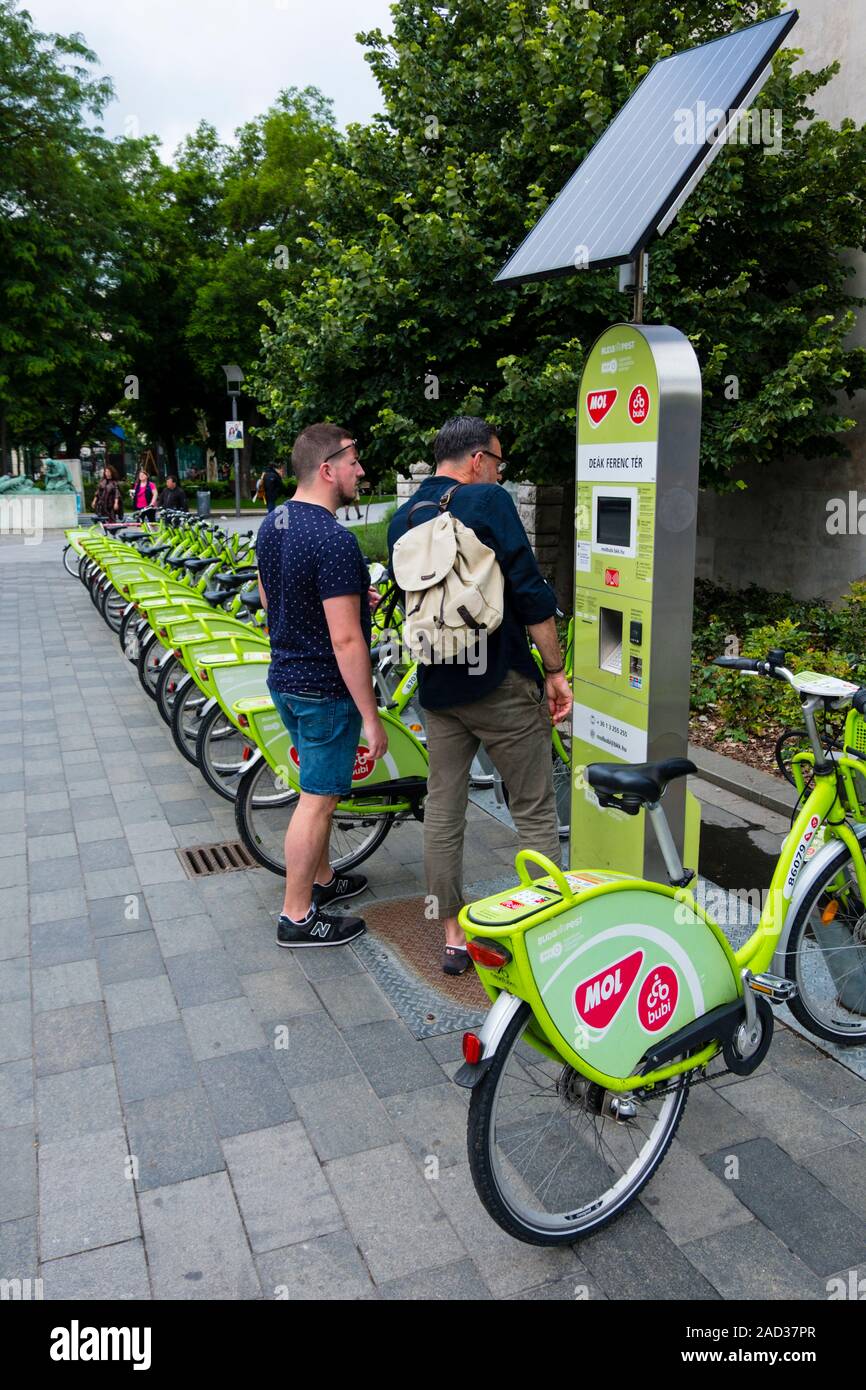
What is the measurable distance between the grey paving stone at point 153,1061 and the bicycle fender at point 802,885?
68.3 inches

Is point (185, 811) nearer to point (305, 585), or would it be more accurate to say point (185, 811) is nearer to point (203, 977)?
point (203, 977)

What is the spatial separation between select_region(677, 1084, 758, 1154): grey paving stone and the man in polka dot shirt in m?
1.51

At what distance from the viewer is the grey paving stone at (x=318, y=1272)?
2.37 meters

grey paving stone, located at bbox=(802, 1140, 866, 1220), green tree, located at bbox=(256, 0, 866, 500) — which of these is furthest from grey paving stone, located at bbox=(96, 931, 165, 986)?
green tree, located at bbox=(256, 0, 866, 500)

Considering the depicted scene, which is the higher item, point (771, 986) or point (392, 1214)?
point (771, 986)

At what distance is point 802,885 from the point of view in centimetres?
297

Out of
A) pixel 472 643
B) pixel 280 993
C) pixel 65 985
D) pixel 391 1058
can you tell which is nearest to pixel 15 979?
pixel 65 985

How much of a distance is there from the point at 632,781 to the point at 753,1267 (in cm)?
113

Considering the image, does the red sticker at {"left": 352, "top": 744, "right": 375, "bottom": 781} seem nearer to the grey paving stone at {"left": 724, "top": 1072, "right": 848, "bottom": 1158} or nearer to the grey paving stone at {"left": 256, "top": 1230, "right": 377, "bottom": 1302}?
the grey paving stone at {"left": 724, "top": 1072, "right": 848, "bottom": 1158}

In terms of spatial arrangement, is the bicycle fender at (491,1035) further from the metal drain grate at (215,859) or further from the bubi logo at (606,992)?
the metal drain grate at (215,859)

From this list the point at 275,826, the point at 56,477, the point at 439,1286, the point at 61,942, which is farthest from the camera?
the point at 56,477

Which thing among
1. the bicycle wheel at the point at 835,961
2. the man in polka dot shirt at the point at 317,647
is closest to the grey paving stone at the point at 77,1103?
the man in polka dot shirt at the point at 317,647
